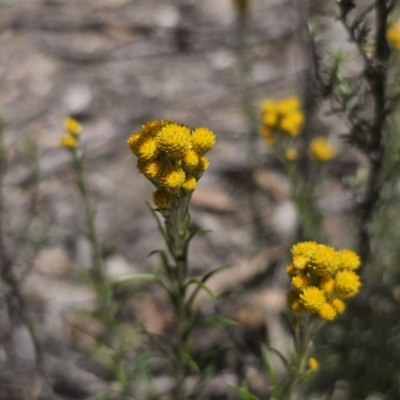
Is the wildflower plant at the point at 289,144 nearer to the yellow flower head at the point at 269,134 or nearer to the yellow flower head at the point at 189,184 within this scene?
the yellow flower head at the point at 269,134

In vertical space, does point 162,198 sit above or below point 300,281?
above

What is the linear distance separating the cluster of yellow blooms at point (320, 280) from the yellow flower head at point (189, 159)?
0.33 meters

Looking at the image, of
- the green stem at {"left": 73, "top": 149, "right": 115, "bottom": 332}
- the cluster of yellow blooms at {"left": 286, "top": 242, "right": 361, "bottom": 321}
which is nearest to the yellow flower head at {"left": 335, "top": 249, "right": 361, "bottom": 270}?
the cluster of yellow blooms at {"left": 286, "top": 242, "right": 361, "bottom": 321}

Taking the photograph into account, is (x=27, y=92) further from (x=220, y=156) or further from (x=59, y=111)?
(x=220, y=156)

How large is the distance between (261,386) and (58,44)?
10.3 ft

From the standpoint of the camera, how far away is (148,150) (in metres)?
1.48

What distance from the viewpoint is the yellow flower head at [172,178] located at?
4.74 feet

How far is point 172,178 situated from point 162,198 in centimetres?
8

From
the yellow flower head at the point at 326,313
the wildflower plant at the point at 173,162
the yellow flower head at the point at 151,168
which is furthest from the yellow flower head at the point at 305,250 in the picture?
the yellow flower head at the point at 151,168

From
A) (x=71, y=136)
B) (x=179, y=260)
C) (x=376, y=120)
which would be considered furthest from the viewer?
(x=71, y=136)

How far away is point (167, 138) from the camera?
4.76ft

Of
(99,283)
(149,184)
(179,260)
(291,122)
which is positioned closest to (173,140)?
(179,260)

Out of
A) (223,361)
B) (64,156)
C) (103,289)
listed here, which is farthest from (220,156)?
(103,289)

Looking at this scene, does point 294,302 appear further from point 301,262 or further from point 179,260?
point 179,260
